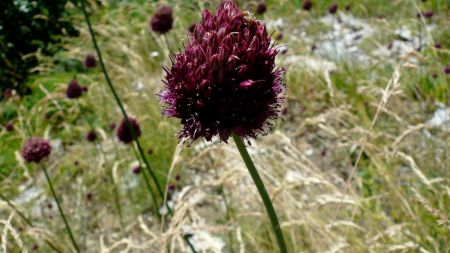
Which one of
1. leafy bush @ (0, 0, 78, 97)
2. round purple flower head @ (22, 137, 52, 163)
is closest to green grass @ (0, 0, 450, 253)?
round purple flower head @ (22, 137, 52, 163)

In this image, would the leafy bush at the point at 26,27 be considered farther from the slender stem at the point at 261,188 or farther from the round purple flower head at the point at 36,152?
the slender stem at the point at 261,188

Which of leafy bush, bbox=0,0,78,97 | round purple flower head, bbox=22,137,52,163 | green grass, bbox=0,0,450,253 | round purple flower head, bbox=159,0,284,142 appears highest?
leafy bush, bbox=0,0,78,97

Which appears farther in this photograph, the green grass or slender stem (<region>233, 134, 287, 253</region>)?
the green grass

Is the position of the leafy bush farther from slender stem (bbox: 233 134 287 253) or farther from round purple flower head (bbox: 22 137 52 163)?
slender stem (bbox: 233 134 287 253)

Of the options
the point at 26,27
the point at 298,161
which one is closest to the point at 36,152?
the point at 298,161

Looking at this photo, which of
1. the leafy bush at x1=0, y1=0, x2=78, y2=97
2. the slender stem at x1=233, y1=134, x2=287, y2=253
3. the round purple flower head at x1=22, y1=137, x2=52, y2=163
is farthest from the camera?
A: the leafy bush at x1=0, y1=0, x2=78, y2=97

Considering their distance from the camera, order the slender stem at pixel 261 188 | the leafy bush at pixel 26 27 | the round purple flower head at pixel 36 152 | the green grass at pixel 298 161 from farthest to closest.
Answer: the leafy bush at pixel 26 27
the round purple flower head at pixel 36 152
the green grass at pixel 298 161
the slender stem at pixel 261 188

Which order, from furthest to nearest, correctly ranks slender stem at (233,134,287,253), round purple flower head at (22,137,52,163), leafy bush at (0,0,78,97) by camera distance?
leafy bush at (0,0,78,97)
round purple flower head at (22,137,52,163)
slender stem at (233,134,287,253)

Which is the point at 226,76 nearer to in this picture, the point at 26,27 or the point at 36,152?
the point at 36,152

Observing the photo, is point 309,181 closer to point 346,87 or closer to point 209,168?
point 209,168

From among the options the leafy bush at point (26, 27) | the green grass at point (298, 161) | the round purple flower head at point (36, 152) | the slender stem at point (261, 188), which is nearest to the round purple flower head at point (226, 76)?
the slender stem at point (261, 188)
